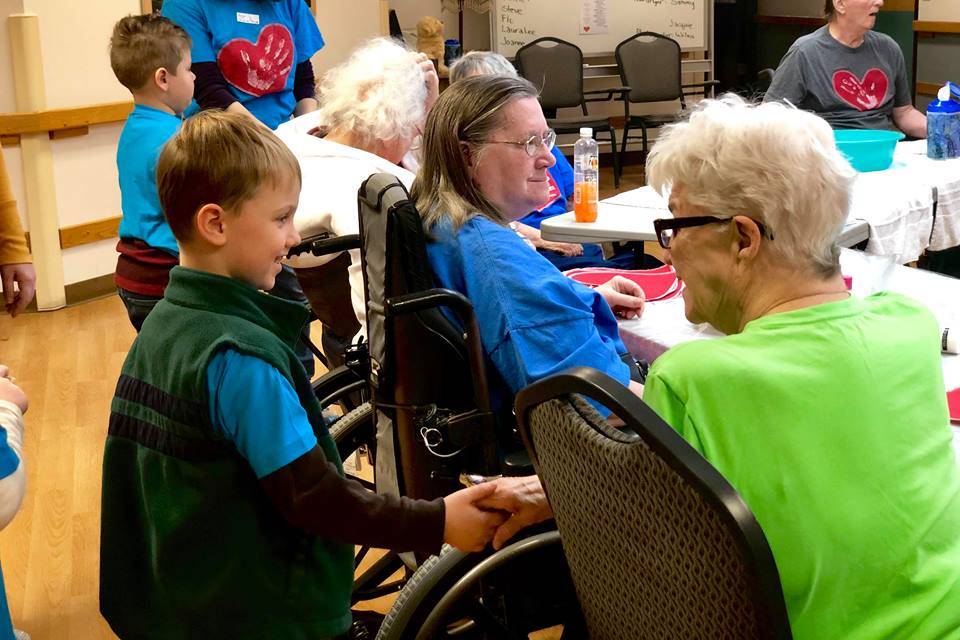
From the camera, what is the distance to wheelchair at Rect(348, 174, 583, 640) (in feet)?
5.51

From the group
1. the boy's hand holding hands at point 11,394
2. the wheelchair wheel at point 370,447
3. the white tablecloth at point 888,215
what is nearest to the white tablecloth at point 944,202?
the white tablecloth at point 888,215

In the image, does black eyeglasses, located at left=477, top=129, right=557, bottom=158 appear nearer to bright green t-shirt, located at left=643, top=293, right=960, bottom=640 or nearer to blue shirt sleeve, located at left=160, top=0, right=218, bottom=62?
bright green t-shirt, located at left=643, top=293, right=960, bottom=640

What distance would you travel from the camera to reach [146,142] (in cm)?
288

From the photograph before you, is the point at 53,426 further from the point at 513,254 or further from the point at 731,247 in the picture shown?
the point at 731,247

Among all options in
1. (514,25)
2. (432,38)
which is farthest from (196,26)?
(514,25)

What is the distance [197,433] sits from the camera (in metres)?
1.31

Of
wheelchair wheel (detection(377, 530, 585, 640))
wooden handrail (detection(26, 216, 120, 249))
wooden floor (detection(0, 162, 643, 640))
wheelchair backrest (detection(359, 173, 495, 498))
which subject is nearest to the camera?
wheelchair wheel (detection(377, 530, 585, 640))

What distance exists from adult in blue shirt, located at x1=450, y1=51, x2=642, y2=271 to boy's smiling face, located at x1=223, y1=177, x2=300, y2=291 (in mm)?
1895

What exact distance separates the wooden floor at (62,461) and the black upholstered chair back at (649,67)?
3.96 m

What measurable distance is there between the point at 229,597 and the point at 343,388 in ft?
3.80

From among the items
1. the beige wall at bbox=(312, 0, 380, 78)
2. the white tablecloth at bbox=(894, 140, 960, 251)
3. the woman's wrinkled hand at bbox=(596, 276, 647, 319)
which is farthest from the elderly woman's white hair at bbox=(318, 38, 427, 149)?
the beige wall at bbox=(312, 0, 380, 78)

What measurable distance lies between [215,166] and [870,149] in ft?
9.12

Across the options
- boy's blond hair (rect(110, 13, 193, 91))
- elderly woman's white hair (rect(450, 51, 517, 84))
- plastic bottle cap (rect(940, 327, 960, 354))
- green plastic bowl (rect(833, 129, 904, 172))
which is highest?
boy's blond hair (rect(110, 13, 193, 91))

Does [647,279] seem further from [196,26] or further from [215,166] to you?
[196,26]
